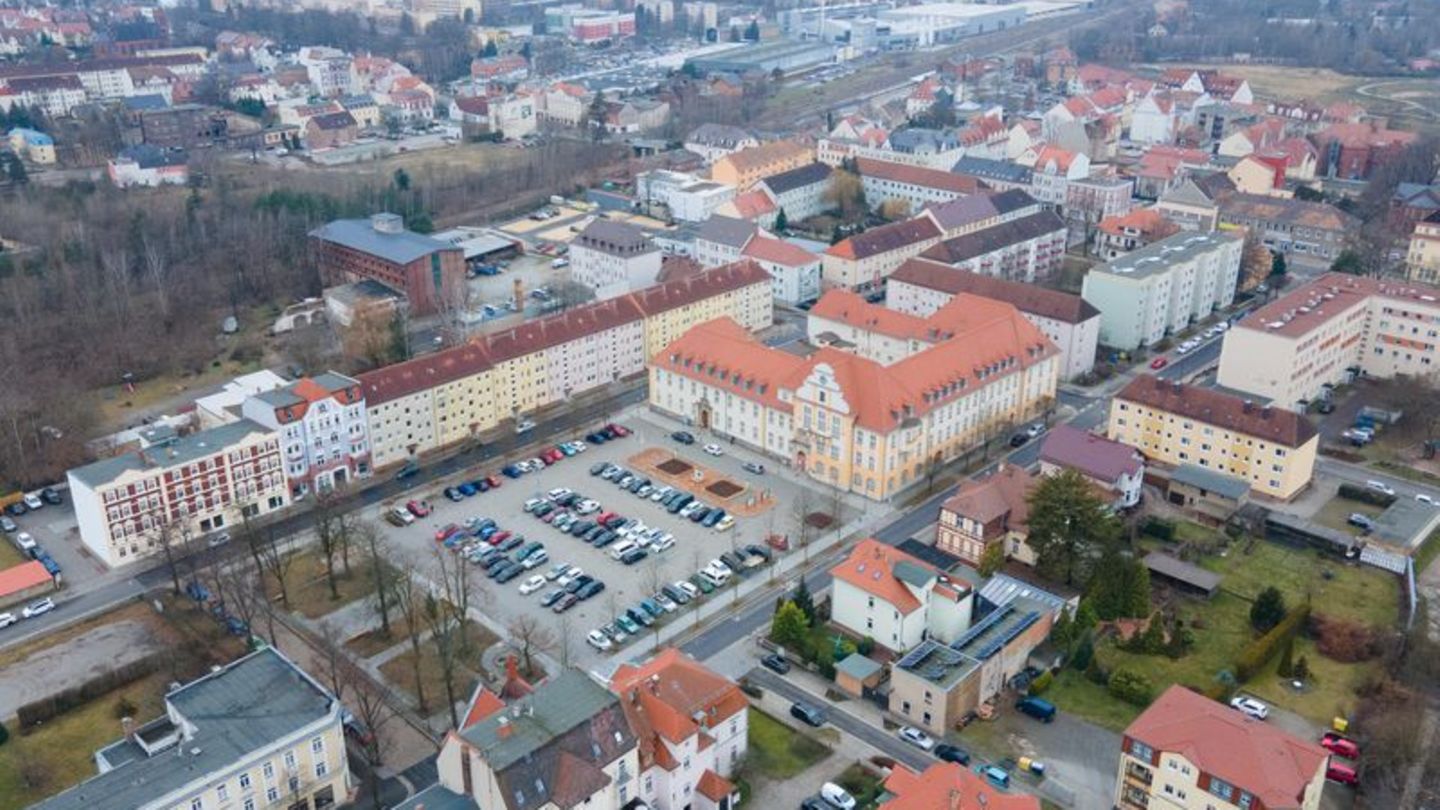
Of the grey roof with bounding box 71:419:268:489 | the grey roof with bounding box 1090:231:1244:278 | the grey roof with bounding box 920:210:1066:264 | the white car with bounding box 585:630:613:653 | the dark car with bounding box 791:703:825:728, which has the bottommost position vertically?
the dark car with bounding box 791:703:825:728

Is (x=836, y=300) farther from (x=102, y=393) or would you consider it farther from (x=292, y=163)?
(x=292, y=163)

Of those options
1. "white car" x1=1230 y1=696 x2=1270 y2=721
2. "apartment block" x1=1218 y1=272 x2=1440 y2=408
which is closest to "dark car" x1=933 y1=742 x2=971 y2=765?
"white car" x1=1230 y1=696 x2=1270 y2=721

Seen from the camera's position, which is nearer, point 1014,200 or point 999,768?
point 999,768

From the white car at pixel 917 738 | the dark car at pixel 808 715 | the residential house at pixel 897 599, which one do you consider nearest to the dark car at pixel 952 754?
the white car at pixel 917 738

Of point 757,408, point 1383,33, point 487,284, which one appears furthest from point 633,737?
point 1383,33

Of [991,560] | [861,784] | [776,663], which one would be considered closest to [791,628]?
[776,663]

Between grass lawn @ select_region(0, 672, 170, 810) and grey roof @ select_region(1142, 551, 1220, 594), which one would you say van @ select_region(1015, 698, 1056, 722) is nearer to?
grey roof @ select_region(1142, 551, 1220, 594)
